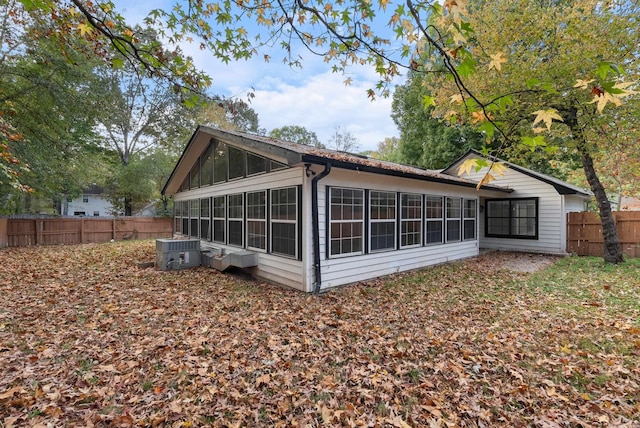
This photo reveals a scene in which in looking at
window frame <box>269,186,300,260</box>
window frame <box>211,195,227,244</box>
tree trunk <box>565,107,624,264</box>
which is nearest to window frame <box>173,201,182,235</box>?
window frame <box>211,195,227,244</box>

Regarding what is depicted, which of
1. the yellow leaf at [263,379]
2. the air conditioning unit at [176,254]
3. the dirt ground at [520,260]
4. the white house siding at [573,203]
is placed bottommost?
the yellow leaf at [263,379]

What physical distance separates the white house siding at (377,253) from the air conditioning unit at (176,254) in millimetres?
4828

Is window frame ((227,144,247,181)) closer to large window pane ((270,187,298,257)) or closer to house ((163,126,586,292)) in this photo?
house ((163,126,586,292))

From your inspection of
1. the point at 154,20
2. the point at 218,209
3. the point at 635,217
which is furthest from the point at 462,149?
the point at 154,20

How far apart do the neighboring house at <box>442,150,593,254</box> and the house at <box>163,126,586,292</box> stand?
3.2 inches

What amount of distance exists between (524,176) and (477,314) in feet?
30.9

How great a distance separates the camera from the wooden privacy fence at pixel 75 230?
1305 cm

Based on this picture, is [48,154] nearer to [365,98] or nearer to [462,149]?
[365,98]

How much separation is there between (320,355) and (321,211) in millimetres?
3167

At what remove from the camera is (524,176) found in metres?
11.8

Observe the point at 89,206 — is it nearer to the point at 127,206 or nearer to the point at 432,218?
the point at 127,206

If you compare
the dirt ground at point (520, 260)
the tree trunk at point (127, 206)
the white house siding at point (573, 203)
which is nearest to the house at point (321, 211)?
the dirt ground at point (520, 260)

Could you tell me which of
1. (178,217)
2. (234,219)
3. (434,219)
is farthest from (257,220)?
(178,217)

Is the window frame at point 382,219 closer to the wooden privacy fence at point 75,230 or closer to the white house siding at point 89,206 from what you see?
the wooden privacy fence at point 75,230
